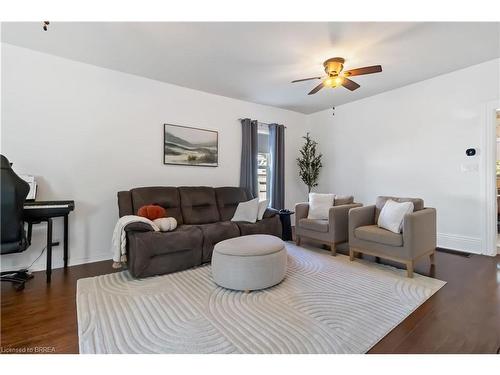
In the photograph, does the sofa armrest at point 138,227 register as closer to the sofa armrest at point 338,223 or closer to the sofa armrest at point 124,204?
the sofa armrest at point 124,204

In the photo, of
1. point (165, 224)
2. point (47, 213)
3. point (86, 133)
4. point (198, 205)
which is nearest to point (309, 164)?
point (198, 205)

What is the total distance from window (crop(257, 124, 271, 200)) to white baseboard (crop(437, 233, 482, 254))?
294 centimetres

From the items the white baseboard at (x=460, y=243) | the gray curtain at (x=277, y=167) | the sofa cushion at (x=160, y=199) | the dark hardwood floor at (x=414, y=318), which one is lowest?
the dark hardwood floor at (x=414, y=318)

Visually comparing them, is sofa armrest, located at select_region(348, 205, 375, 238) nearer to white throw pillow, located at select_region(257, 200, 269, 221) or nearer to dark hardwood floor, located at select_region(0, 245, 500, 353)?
dark hardwood floor, located at select_region(0, 245, 500, 353)

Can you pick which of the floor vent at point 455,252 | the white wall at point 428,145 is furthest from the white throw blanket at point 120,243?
the floor vent at point 455,252

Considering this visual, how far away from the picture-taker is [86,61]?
301cm

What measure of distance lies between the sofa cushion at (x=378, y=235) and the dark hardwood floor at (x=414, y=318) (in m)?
0.49

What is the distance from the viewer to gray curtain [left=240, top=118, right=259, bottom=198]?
4438 millimetres

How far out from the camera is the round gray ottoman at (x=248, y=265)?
7.13 feet

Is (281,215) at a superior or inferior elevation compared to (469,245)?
superior
